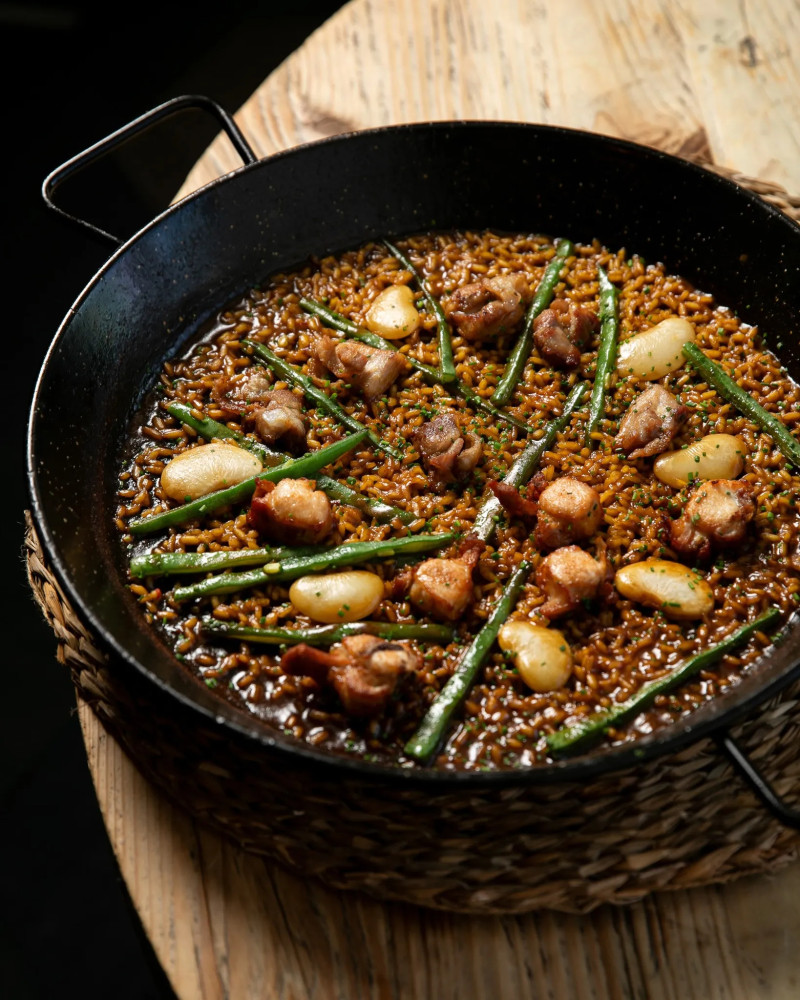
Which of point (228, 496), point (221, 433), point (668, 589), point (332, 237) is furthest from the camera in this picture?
point (332, 237)

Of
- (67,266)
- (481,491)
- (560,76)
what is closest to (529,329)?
(481,491)

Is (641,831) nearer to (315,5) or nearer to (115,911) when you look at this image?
(115,911)

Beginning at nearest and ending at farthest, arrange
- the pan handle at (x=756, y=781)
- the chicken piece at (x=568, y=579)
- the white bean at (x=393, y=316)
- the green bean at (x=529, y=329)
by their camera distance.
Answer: the pan handle at (x=756, y=781) < the chicken piece at (x=568, y=579) < the green bean at (x=529, y=329) < the white bean at (x=393, y=316)

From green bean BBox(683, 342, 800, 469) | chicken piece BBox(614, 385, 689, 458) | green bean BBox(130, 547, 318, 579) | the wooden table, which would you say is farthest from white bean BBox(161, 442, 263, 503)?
A: green bean BBox(683, 342, 800, 469)

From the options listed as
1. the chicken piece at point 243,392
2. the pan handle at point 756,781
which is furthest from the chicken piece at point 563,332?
the pan handle at point 756,781

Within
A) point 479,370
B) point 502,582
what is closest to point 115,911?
point 502,582

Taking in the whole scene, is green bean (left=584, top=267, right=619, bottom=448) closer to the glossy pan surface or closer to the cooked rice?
the cooked rice

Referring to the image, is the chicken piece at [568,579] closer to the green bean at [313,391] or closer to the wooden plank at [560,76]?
the green bean at [313,391]

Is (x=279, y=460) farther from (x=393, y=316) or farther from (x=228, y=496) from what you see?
(x=393, y=316)
